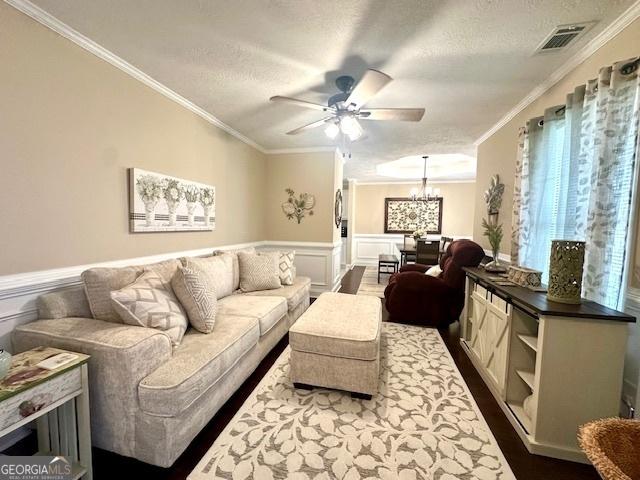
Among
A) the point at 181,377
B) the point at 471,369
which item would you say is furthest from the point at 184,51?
the point at 471,369

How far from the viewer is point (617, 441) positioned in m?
0.92

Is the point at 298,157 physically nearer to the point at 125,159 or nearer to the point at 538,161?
the point at 125,159

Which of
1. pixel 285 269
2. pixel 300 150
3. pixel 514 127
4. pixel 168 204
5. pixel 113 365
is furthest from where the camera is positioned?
pixel 300 150

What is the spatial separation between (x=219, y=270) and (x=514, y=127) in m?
3.62

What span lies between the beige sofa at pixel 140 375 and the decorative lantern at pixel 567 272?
215 cm

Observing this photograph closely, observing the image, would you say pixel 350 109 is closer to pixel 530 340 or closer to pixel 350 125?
pixel 350 125

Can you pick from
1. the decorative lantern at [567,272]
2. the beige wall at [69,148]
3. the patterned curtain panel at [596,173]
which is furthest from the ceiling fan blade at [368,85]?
the beige wall at [69,148]

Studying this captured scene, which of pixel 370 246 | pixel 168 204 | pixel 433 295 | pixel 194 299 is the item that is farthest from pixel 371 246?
pixel 194 299

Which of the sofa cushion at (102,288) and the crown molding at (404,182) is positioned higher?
the crown molding at (404,182)

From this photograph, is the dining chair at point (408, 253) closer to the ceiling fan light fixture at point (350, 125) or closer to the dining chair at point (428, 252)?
the dining chair at point (428, 252)

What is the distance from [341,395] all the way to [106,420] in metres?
1.44

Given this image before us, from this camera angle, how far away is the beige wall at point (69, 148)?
154 cm

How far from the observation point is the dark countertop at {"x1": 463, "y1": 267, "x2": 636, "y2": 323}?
4.72 feet

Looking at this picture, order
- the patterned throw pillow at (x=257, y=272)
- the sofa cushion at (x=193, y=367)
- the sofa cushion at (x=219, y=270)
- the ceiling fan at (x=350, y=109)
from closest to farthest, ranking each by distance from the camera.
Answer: the sofa cushion at (x=193, y=367) → the ceiling fan at (x=350, y=109) → the sofa cushion at (x=219, y=270) → the patterned throw pillow at (x=257, y=272)
